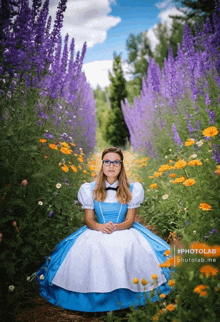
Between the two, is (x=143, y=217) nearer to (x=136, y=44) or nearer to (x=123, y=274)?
(x=123, y=274)

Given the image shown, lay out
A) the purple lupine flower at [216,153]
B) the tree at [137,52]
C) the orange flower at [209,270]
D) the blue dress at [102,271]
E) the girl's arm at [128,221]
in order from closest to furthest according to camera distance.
A: the orange flower at [209,270]
the blue dress at [102,271]
the purple lupine flower at [216,153]
the girl's arm at [128,221]
the tree at [137,52]

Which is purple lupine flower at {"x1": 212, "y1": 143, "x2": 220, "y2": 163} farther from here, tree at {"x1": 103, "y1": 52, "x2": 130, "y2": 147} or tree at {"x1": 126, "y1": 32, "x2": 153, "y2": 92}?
tree at {"x1": 126, "y1": 32, "x2": 153, "y2": 92}

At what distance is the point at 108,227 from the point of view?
6.71 ft

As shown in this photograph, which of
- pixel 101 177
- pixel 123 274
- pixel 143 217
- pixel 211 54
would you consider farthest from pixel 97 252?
pixel 211 54

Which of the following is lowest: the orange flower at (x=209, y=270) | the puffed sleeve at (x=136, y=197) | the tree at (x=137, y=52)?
the orange flower at (x=209, y=270)

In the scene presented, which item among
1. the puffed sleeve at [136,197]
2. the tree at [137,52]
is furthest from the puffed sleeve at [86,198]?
the tree at [137,52]

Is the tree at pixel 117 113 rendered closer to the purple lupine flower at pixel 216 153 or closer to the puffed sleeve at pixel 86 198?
the puffed sleeve at pixel 86 198

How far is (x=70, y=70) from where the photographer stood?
14.6 ft

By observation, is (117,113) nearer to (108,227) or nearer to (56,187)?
(56,187)

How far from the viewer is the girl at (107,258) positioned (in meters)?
1.75

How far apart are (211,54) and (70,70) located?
2113mm

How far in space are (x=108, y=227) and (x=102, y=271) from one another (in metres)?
0.35

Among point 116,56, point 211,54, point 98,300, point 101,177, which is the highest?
point 116,56

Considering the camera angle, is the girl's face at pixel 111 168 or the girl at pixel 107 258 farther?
the girl's face at pixel 111 168
